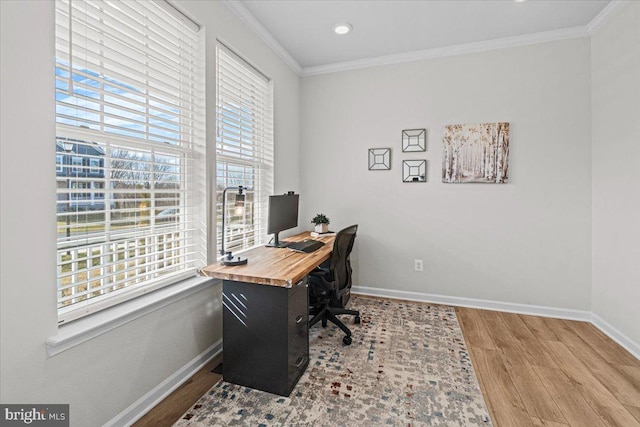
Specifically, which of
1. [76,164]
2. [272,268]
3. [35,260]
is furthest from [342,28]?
[35,260]

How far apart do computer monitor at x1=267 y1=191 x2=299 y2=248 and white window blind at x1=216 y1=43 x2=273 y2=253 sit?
24 centimetres

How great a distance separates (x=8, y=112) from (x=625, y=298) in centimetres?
394

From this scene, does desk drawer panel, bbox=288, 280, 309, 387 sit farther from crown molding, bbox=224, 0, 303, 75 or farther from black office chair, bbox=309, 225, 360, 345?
crown molding, bbox=224, 0, 303, 75

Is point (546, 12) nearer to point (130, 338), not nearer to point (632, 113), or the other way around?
point (632, 113)

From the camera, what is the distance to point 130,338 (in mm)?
1551

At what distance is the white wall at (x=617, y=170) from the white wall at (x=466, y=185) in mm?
119

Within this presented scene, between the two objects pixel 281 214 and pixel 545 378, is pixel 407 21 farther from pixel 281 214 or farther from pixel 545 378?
pixel 545 378

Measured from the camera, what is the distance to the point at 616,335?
245 centimetres

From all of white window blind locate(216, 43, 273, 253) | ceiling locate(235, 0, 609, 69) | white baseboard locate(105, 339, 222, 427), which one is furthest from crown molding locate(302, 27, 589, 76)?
white baseboard locate(105, 339, 222, 427)

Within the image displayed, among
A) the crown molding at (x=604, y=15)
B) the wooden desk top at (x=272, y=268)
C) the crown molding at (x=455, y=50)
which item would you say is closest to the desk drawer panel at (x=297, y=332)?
the wooden desk top at (x=272, y=268)

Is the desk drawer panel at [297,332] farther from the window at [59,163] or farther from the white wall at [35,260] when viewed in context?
the window at [59,163]

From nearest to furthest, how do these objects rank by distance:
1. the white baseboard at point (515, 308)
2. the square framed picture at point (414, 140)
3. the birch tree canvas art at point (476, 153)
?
the white baseboard at point (515, 308), the birch tree canvas art at point (476, 153), the square framed picture at point (414, 140)

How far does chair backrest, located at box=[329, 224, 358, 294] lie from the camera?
238 centimetres

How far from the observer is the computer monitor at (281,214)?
253 centimetres
